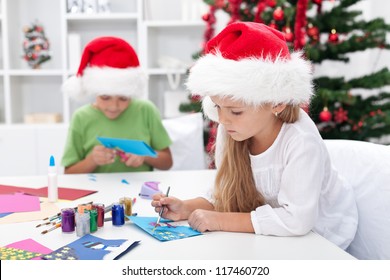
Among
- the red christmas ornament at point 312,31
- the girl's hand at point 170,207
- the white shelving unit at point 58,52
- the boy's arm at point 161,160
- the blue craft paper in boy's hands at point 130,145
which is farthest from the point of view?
the white shelving unit at point 58,52

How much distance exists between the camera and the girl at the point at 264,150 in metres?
1.15

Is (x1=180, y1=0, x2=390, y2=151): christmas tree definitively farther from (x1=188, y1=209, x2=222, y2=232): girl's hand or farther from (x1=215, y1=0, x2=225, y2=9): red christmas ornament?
(x1=188, y1=209, x2=222, y2=232): girl's hand

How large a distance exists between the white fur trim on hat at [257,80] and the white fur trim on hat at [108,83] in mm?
894

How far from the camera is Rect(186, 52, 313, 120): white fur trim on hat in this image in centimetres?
116

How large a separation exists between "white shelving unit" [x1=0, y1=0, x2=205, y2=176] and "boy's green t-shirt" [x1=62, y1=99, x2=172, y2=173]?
1.18 meters

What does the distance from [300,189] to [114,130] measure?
1.25 m

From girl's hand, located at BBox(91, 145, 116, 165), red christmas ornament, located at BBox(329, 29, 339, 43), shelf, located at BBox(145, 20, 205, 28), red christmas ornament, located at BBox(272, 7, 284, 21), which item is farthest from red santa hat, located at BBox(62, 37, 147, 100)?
shelf, located at BBox(145, 20, 205, 28)

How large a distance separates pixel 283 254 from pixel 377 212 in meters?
0.48

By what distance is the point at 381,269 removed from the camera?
100 centimetres

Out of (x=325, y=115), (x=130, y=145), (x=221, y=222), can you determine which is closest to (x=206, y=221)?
(x=221, y=222)

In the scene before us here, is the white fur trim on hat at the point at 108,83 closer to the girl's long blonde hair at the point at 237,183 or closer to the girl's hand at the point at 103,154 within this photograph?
the girl's hand at the point at 103,154

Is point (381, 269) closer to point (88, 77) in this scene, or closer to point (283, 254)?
point (283, 254)

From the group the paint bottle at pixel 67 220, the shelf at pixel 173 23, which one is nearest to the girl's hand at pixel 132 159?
the paint bottle at pixel 67 220

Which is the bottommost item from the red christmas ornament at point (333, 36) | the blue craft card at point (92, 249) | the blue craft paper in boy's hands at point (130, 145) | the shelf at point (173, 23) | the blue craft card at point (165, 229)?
the blue craft card at point (92, 249)
